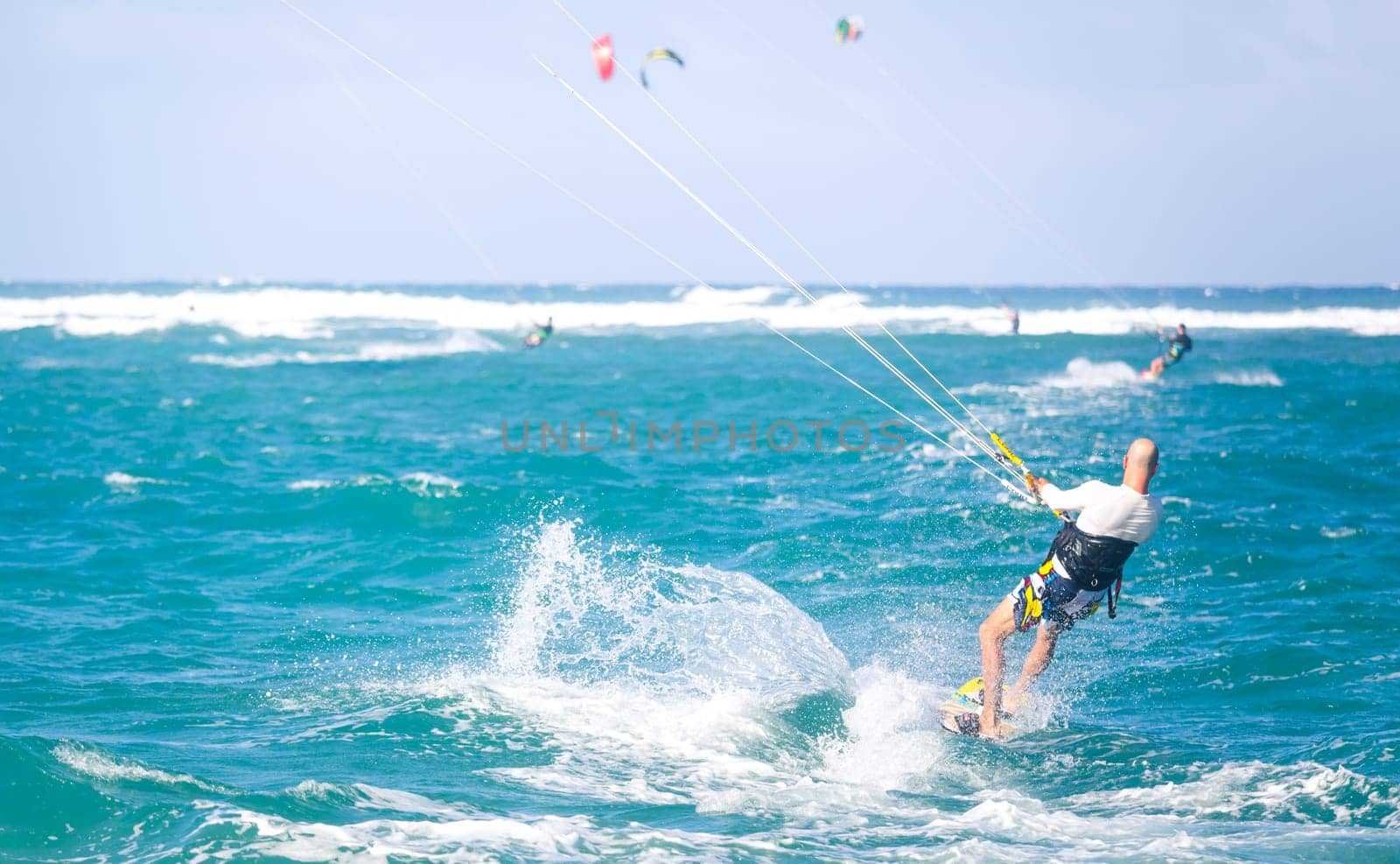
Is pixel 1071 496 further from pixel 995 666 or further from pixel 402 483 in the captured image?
pixel 402 483

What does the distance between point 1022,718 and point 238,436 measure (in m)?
17.0

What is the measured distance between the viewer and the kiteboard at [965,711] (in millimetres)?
7832

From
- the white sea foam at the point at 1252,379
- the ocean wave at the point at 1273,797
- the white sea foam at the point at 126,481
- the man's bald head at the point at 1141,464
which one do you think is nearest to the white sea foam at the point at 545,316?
the white sea foam at the point at 1252,379

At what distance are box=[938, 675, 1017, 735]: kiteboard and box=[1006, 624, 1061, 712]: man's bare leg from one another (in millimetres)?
85

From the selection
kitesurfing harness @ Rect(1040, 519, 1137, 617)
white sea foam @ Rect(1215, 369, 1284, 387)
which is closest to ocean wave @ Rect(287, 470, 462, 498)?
kitesurfing harness @ Rect(1040, 519, 1137, 617)

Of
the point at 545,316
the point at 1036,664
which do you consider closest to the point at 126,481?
the point at 1036,664

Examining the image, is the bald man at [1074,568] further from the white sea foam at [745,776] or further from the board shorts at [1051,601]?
the white sea foam at [745,776]

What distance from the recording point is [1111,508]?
7.23m

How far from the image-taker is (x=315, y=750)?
7.29 m

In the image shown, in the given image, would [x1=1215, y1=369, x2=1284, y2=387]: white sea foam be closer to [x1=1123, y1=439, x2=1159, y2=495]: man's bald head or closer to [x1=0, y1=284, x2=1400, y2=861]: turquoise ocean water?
[x1=0, y1=284, x2=1400, y2=861]: turquoise ocean water

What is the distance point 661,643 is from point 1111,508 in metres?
3.92

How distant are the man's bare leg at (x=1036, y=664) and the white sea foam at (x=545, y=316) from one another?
41.7m

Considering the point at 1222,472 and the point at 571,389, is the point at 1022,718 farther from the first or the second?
the point at 571,389

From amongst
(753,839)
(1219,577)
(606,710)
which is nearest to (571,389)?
(1219,577)
